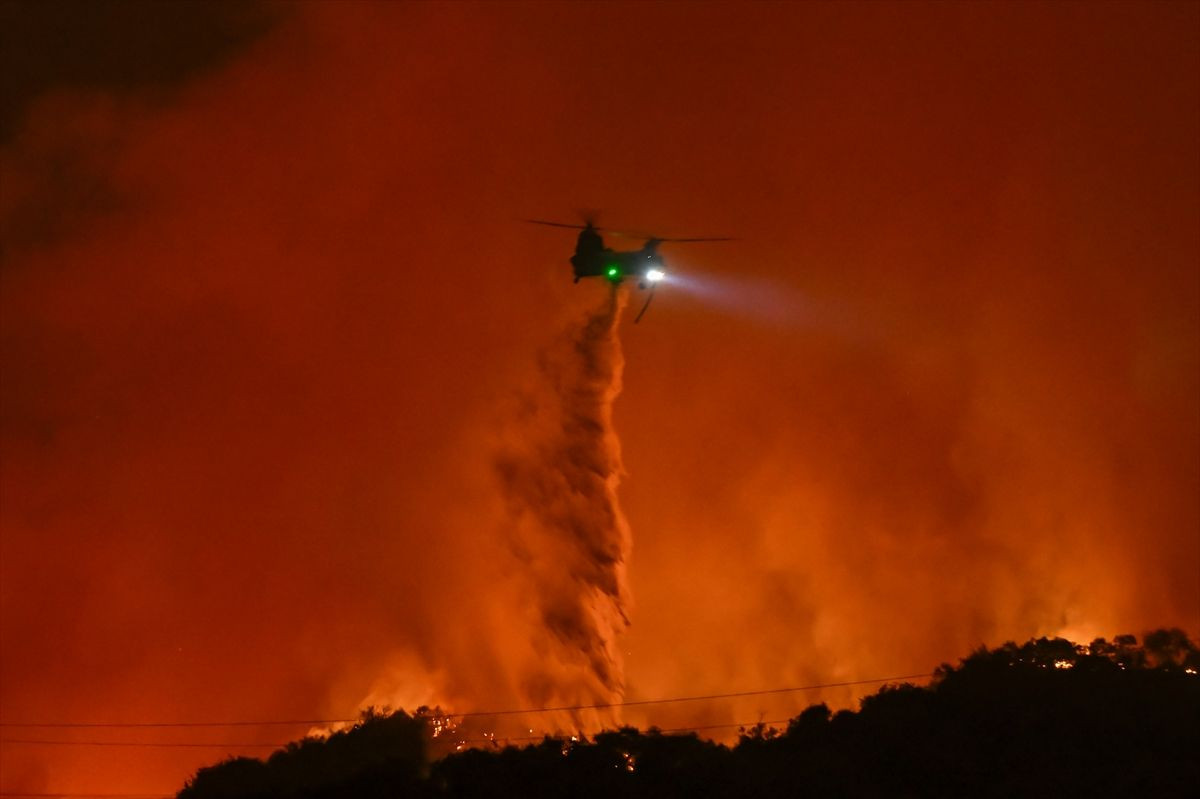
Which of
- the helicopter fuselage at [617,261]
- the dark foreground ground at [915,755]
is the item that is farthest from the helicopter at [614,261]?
the dark foreground ground at [915,755]

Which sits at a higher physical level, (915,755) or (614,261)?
(614,261)

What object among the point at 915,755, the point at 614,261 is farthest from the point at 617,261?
the point at 915,755

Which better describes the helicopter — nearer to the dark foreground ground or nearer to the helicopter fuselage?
the helicopter fuselage

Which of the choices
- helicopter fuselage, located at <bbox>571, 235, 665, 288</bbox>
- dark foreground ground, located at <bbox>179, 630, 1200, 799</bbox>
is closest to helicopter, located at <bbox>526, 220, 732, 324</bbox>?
helicopter fuselage, located at <bbox>571, 235, 665, 288</bbox>

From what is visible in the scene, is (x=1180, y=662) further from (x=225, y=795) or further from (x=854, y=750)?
(x=225, y=795)

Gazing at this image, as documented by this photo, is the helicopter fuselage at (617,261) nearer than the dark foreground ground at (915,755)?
No

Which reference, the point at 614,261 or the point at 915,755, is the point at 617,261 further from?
the point at 915,755

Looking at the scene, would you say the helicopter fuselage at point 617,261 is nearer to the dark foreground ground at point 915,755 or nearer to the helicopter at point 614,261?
the helicopter at point 614,261

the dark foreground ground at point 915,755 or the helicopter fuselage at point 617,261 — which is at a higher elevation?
the helicopter fuselage at point 617,261

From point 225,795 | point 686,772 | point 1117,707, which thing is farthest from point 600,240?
point 225,795
